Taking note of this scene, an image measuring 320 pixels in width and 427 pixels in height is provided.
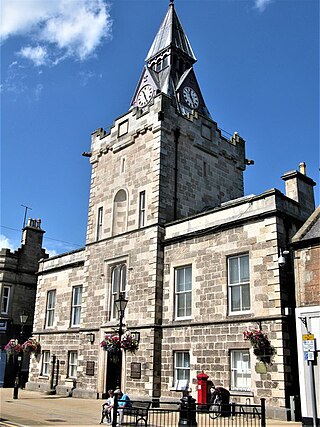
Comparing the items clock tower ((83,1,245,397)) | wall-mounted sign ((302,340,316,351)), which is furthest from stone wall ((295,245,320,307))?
clock tower ((83,1,245,397))

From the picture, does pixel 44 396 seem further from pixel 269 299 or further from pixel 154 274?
pixel 269 299

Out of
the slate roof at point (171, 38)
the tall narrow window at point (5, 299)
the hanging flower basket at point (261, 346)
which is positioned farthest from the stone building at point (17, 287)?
the hanging flower basket at point (261, 346)

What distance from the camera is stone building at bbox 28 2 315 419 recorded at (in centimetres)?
1619

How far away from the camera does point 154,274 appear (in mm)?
19844

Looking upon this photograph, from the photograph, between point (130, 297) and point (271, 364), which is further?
point (130, 297)

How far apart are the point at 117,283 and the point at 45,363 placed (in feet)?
27.8

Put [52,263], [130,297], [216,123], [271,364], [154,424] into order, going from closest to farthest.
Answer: [154,424] → [271,364] → [130,297] → [216,123] → [52,263]

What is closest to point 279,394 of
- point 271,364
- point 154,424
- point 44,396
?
point 271,364

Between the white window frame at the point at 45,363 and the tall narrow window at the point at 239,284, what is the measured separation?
14.0 metres

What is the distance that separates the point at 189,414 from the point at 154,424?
206cm

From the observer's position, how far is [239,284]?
1697cm

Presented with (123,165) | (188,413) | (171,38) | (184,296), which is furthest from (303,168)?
(171,38)

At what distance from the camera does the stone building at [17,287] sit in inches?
1213

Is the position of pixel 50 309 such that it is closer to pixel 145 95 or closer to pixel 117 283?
pixel 117 283
